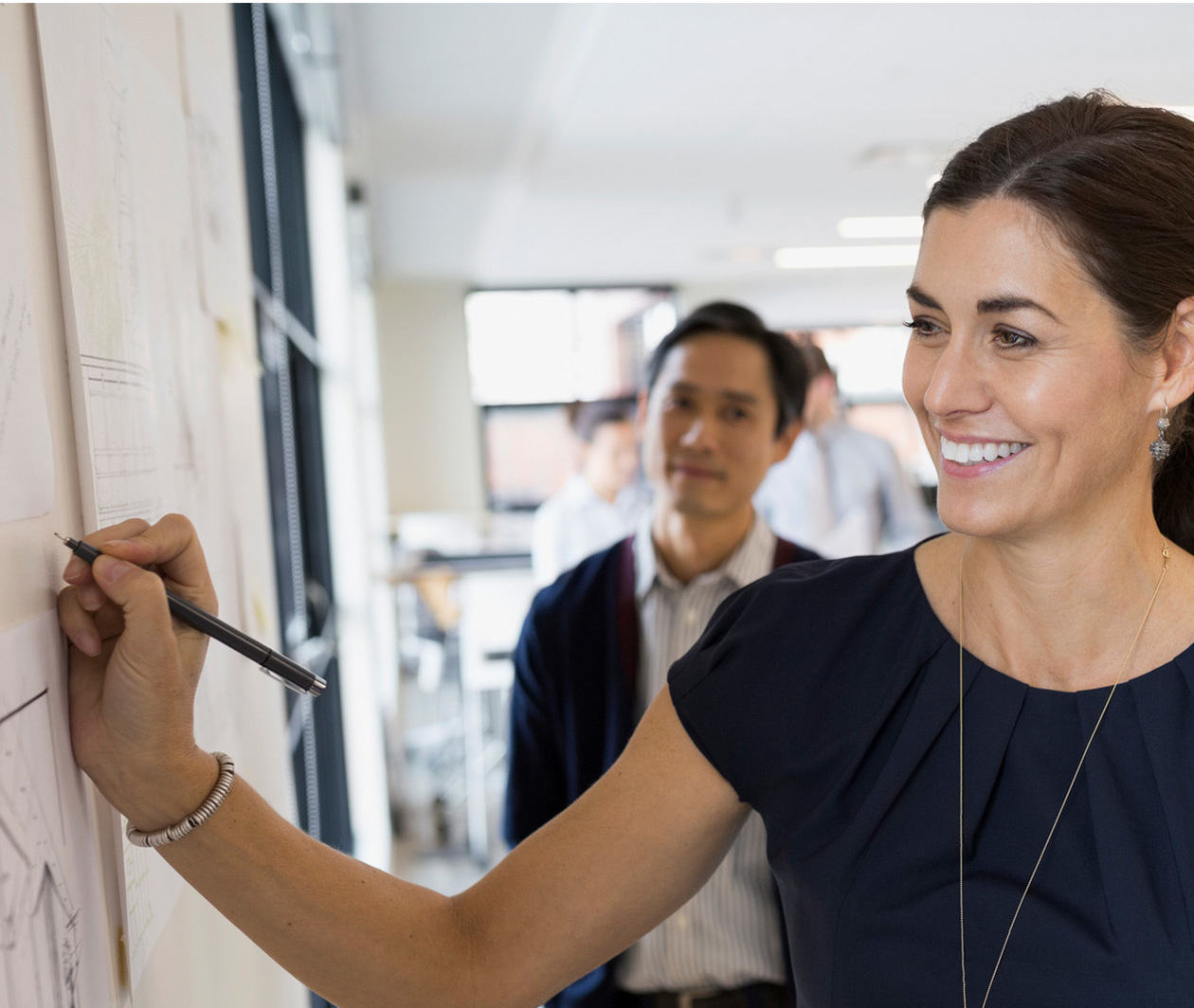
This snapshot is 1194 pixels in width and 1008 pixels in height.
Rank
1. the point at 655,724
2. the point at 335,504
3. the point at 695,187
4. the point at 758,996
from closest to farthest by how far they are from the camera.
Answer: the point at 655,724, the point at 758,996, the point at 335,504, the point at 695,187

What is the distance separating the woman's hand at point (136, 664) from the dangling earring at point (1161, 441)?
858mm

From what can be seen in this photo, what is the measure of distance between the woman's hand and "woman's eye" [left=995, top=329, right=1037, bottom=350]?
2.18ft

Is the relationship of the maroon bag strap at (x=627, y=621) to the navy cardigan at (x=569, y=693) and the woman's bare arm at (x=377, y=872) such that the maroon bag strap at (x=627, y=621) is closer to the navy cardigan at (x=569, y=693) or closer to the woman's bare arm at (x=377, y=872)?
the navy cardigan at (x=569, y=693)

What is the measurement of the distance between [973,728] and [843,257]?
8859 mm

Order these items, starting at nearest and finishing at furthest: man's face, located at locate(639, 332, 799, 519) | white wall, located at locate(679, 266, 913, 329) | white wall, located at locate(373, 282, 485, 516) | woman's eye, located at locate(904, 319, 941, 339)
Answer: woman's eye, located at locate(904, 319, 941, 339) → man's face, located at locate(639, 332, 799, 519) → white wall, located at locate(373, 282, 485, 516) → white wall, located at locate(679, 266, 913, 329)

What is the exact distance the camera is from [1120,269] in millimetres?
993

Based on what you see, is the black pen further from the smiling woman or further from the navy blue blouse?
the navy blue blouse

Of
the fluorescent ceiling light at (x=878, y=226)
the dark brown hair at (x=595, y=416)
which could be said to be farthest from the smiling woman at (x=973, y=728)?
the fluorescent ceiling light at (x=878, y=226)

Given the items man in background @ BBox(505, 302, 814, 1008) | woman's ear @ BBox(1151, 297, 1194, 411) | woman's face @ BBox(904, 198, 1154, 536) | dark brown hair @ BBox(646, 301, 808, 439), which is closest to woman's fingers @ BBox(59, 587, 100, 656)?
woman's face @ BBox(904, 198, 1154, 536)

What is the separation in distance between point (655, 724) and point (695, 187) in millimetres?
6187

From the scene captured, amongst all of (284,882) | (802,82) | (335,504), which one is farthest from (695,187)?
(284,882)

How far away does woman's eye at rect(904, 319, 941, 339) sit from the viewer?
107cm

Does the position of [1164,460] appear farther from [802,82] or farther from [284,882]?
[802,82]

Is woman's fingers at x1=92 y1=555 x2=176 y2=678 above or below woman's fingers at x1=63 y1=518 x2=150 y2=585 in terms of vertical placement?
below
